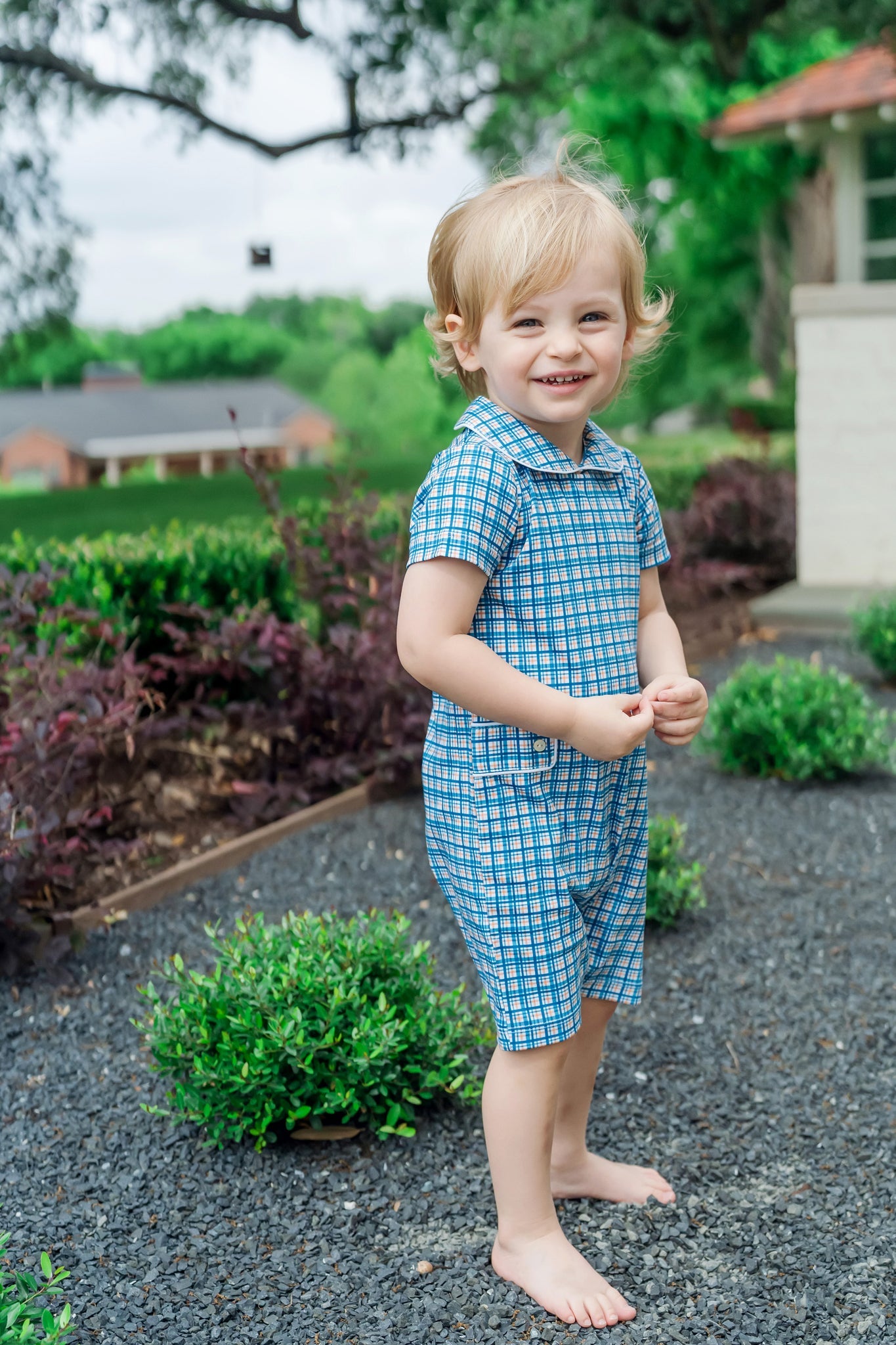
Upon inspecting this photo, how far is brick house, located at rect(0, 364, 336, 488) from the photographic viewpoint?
165ft

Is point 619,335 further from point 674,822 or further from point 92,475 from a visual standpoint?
point 92,475

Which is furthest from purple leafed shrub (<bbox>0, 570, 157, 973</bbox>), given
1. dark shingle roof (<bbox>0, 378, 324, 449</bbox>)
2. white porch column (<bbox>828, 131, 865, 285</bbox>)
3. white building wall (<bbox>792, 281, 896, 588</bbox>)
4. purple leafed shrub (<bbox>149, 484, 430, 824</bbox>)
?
dark shingle roof (<bbox>0, 378, 324, 449</bbox>)

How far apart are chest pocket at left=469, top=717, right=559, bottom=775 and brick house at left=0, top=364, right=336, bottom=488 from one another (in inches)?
1884

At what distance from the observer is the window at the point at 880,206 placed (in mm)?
9148

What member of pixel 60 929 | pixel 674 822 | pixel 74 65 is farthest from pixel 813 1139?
pixel 74 65

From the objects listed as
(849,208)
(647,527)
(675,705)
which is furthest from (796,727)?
(849,208)

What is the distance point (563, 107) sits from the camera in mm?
21594

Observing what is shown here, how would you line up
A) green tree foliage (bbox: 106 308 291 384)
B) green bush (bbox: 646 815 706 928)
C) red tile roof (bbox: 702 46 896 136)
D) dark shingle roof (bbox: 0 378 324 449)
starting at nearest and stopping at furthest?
green bush (bbox: 646 815 706 928)
red tile roof (bbox: 702 46 896 136)
green tree foliage (bbox: 106 308 291 384)
dark shingle roof (bbox: 0 378 324 449)

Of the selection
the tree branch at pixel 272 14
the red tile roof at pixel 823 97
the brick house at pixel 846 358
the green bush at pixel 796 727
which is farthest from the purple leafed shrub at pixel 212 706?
the tree branch at pixel 272 14

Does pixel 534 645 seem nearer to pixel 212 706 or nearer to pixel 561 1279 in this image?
pixel 561 1279

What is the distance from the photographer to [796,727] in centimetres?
482

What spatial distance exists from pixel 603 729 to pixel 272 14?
1140 centimetres

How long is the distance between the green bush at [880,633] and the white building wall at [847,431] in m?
2.26

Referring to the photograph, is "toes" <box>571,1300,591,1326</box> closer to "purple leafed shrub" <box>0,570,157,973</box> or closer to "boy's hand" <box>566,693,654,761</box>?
"boy's hand" <box>566,693,654,761</box>
